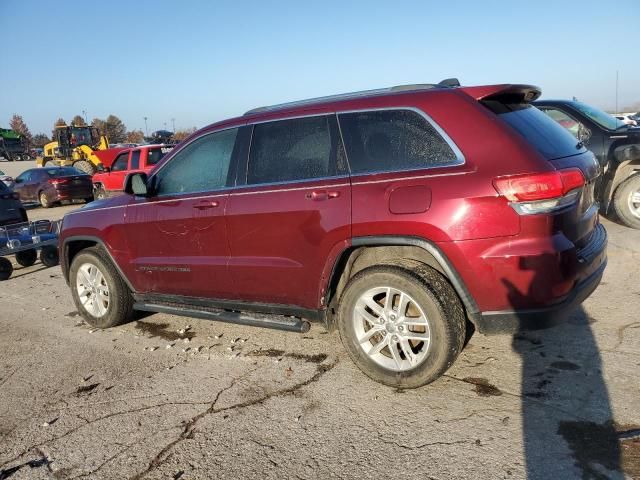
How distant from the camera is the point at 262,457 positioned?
279 centimetres

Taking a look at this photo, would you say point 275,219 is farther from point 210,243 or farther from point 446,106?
point 446,106

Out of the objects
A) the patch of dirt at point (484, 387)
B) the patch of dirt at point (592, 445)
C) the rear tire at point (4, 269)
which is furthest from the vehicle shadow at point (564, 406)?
the rear tire at point (4, 269)

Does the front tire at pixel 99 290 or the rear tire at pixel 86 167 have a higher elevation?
the rear tire at pixel 86 167

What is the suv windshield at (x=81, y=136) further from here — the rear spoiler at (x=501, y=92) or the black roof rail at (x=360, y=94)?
the rear spoiler at (x=501, y=92)

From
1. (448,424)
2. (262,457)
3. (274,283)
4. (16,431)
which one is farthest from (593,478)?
(16,431)

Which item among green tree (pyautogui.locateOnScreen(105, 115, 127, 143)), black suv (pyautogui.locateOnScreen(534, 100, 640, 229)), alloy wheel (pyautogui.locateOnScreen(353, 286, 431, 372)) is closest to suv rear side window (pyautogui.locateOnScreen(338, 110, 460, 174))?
alloy wheel (pyautogui.locateOnScreen(353, 286, 431, 372))

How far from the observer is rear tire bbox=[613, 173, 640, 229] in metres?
7.47

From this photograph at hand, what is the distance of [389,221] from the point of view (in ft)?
10.7

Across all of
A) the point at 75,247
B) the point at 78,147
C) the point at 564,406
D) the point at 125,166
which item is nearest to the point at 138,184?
the point at 75,247

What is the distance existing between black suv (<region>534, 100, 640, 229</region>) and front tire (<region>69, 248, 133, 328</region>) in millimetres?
6802

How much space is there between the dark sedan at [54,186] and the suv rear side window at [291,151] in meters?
15.8

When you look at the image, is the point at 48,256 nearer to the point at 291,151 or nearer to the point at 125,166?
the point at 291,151

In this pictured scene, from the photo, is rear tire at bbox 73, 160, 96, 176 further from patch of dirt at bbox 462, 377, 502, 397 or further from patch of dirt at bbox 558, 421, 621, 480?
patch of dirt at bbox 558, 421, 621, 480

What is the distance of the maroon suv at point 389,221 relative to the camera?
9.90 ft
